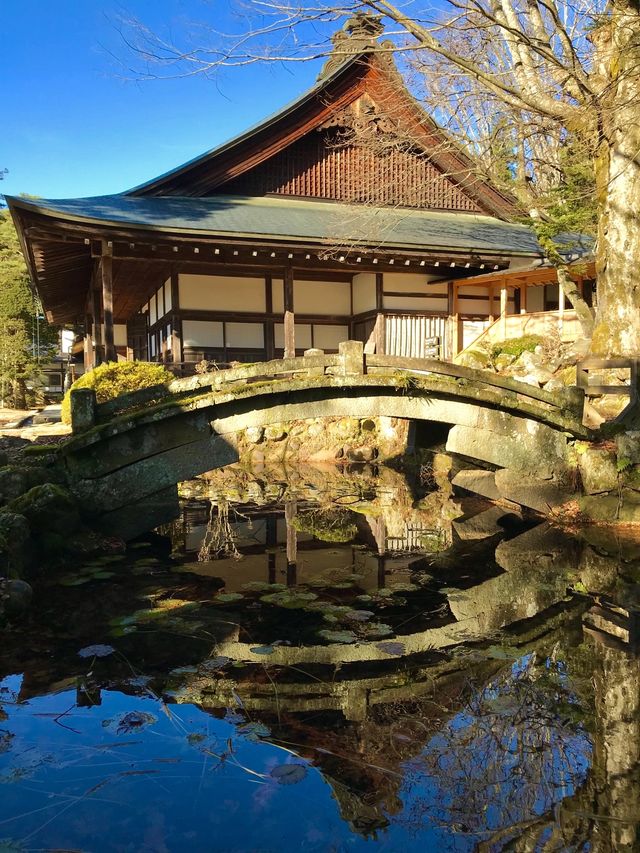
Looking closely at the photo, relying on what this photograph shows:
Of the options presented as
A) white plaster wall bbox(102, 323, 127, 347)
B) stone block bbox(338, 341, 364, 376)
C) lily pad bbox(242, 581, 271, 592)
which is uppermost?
white plaster wall bbox(102, 323, 127, 347)

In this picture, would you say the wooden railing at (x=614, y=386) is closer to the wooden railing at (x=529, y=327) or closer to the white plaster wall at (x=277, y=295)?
the wooden railing at (x=529, y=327)

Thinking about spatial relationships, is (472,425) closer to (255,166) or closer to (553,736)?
(553,736)

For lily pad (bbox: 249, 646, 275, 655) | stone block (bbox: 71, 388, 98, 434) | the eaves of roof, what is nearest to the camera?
lily pad (bbox: 249, 646, 275, 655)

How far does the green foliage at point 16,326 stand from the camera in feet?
90.9

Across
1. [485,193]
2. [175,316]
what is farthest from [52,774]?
[485,193]

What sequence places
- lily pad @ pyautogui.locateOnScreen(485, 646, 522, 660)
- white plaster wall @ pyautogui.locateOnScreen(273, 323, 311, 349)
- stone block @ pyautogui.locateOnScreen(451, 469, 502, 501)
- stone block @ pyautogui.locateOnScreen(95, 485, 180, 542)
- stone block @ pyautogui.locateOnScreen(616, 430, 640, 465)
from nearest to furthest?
1. lily pad @ pyautogui.locateOnScreen(485, 646, 522, 660)
2. stone block @ pyautogui.locateOnScreen(95, 485, 180, 542)
3. stone block @ pyautogui.locateOnScreen(616, 430, 640, 465)
4. stone block @ pyautogui.locateOnScreen(451, 469, 502, 501)
5. white plaster wall @ pyautogui.locateOnScreen(273, 323, 311, 349)

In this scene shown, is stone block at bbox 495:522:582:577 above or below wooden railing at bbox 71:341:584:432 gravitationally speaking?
below

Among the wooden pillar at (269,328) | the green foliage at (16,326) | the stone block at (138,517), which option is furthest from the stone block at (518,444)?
the green foliage at (16,326)

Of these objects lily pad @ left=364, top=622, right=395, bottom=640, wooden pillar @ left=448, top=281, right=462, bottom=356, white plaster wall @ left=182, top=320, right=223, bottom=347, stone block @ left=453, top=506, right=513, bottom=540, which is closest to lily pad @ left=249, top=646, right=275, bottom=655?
lily pad @ left=364, top=622, right=395, bottom=640

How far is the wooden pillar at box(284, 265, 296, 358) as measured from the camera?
1558cm

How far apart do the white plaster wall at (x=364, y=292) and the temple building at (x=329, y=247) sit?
0.15 ft

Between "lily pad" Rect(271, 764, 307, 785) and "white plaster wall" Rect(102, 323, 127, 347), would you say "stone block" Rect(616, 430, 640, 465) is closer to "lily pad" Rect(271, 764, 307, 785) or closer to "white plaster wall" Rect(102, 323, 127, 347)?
"lily pad" Rect(271, 764, 307, 785)

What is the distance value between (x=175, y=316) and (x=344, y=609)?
461 inches

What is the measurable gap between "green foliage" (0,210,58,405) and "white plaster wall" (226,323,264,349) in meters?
14.7
